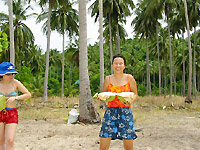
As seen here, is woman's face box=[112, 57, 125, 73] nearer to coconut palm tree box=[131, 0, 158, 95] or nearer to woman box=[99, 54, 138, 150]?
woman box=[99, 54, 138, 150]

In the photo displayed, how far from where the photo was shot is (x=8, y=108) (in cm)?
314

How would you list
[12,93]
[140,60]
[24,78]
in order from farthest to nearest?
[140,60] → [24,78] → [12,93]

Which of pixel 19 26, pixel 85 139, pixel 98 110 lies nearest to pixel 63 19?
pixel 19 26

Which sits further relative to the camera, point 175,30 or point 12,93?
point 175,30

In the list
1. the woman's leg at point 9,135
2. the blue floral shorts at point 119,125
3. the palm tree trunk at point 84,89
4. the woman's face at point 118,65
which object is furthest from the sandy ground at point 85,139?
the woman's face at point 118,65

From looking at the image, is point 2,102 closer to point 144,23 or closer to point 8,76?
point 8,76

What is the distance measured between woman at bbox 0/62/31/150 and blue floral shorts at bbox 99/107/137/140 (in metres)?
1.28

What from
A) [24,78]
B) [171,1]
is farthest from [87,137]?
[171,1]

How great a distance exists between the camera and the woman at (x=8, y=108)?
3076mm

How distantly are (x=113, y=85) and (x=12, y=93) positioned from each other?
1.49 m

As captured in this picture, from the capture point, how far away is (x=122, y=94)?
2.97 m

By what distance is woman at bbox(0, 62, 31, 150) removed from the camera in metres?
3.08

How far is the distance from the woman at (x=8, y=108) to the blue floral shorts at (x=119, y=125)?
4.21ft

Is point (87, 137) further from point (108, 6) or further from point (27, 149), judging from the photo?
point (108, 6)
